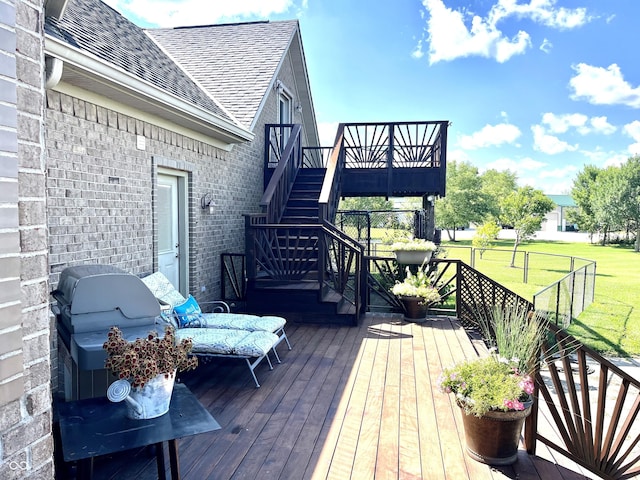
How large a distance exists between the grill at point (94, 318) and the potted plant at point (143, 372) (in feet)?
1.79

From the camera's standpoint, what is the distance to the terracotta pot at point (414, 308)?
21.9 feet

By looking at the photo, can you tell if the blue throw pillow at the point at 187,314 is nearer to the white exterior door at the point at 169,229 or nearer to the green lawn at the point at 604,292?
the white exterior door at the point at 169,229

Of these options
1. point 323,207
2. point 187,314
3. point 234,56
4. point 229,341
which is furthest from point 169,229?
point 234,56

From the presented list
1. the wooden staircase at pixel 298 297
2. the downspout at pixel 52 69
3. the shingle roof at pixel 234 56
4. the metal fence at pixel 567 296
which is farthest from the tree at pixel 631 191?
the downspout at pixel 52 69

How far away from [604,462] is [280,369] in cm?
284

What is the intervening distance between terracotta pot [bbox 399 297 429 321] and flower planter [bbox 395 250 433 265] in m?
0.75

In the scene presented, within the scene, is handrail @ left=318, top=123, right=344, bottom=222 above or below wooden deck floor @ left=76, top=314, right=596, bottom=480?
A: above

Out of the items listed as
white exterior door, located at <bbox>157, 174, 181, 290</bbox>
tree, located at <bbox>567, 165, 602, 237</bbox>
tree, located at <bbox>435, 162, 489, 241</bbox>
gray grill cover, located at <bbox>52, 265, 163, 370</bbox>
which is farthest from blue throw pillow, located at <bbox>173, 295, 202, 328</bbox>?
tree, located at <bbox>567, 165, 602, 237</bbox>

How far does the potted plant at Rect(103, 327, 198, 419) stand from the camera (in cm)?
239

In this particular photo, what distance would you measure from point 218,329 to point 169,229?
1995mm

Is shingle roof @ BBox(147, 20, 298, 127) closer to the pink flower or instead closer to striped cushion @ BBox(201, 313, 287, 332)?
striped cushion @ BBox(201, 313, 287, 332)

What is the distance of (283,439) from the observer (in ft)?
10.2

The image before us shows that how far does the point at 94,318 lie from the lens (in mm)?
3188

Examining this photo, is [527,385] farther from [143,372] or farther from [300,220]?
[300,220]
